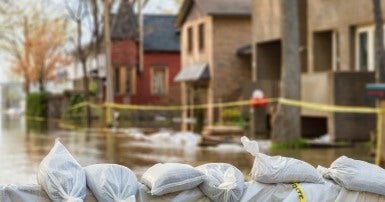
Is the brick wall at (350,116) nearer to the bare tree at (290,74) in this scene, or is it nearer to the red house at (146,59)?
the bare tree at (290,74)

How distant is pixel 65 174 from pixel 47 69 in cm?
7506

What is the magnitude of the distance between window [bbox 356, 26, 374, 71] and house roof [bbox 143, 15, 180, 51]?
33.2 metres

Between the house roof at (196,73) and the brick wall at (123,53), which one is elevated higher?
the brick wall at (123,53)

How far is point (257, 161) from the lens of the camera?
6492 mm

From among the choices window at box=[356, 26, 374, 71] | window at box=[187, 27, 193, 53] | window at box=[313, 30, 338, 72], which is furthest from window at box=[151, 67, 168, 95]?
window at box=[356, 26, 374, 71]

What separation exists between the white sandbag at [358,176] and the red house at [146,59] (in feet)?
160

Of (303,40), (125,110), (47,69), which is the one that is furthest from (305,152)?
(47,69)

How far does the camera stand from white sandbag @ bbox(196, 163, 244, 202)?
6.20m

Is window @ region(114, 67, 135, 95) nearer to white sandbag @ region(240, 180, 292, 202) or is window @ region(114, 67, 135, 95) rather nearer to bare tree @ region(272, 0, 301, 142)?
bare tree @ region(272, 0, 301, 142)

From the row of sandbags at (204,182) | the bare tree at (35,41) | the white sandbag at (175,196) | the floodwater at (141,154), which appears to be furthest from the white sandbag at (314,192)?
the bare tree at (35,41)

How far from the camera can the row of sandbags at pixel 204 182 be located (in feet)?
19.6

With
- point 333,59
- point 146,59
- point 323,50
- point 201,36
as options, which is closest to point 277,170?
point 333,59

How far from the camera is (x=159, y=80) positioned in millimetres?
59500

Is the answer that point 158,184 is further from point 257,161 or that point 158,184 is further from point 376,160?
point 376,160
